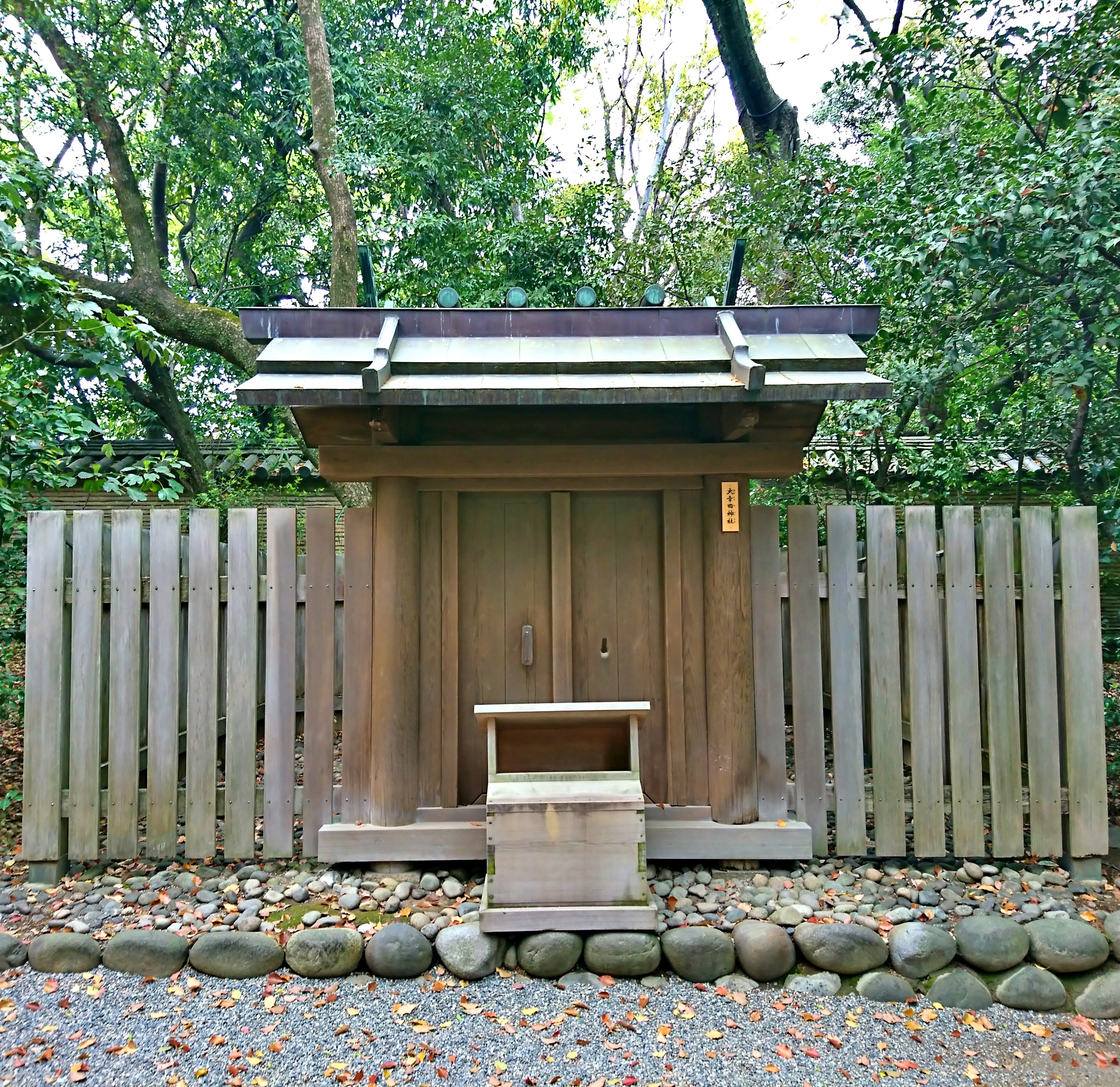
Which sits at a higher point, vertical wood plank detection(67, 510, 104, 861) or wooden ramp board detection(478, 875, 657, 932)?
vertical wood plank detection(67, 510, 104, 861)

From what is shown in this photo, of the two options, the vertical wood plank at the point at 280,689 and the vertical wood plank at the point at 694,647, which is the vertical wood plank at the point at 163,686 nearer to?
the vertical wood plank at the point at 280,689

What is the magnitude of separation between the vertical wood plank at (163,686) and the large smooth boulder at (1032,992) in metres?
3.60

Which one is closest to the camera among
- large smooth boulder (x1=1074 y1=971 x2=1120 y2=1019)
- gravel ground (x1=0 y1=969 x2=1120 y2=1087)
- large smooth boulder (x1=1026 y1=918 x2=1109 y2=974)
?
gravel ground (x1=0 y1=969 x2=1120 y2=1087)

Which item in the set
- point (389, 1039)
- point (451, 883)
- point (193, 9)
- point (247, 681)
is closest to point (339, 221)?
point (193, 9)

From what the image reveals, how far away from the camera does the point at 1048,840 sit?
3.78 m

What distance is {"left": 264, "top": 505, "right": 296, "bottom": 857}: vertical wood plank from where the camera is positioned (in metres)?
3.81

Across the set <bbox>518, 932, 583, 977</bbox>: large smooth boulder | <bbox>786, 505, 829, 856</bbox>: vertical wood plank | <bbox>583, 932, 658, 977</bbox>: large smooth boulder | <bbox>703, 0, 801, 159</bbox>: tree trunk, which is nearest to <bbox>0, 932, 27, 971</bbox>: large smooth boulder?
<bbox>518, 932, 583, 977</bbox>: large smooth boulder

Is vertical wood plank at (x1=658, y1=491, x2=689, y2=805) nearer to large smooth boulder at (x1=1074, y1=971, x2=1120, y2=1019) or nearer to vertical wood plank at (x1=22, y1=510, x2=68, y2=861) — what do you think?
large smooth boulder at (x1=1074, y1=971, x2=1120, y2=1019)

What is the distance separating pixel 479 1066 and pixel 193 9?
439 inches

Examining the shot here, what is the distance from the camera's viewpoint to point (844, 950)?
3119 mm

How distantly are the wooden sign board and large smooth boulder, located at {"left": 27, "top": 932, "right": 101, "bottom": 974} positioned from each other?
345cm

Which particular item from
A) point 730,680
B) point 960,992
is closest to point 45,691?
point 730,680

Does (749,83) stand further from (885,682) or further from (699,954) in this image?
(699,954)

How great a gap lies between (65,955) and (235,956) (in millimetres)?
725
